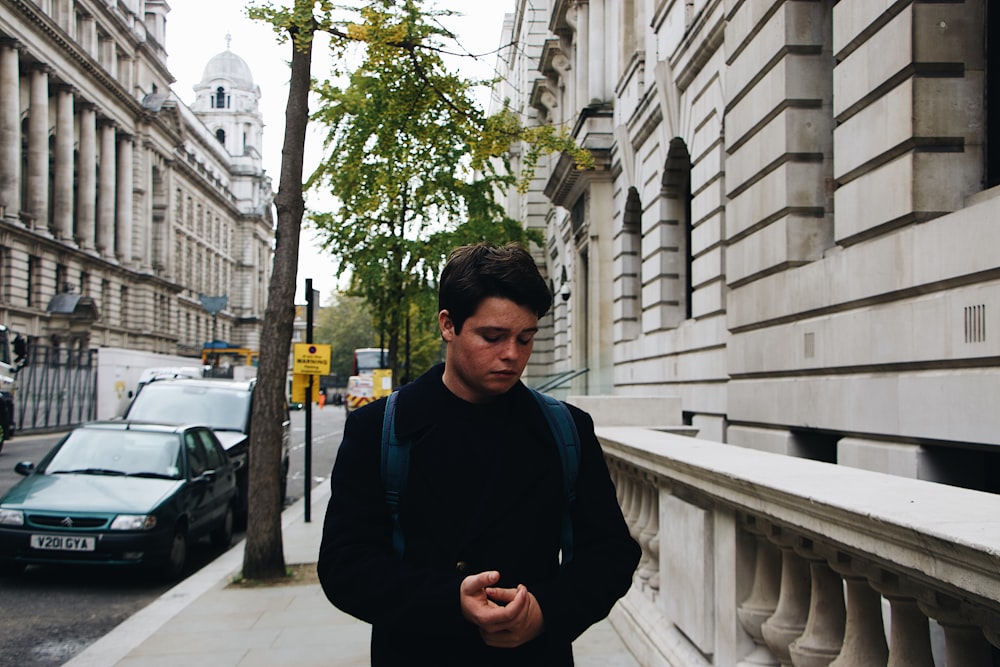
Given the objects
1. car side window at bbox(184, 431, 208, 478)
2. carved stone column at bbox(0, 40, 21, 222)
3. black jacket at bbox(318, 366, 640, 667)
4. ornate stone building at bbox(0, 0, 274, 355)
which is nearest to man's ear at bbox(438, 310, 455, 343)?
black jacket at bbox(318, 366, 640, 667)

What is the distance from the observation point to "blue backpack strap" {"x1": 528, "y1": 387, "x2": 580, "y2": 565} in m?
2.31

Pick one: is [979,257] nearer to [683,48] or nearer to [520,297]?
[520,297]

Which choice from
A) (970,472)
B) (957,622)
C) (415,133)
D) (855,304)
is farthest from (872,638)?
(415,133)

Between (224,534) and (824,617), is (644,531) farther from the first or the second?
(224,534)

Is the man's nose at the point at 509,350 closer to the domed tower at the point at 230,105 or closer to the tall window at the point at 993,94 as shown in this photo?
the tall window at the point at 993,94

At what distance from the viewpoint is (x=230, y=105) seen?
124m

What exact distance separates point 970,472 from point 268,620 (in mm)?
5152

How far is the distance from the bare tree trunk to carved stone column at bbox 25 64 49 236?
47.9m

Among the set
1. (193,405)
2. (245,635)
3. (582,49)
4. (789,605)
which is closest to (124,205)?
(582,49)

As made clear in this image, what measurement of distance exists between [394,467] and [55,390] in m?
35.7

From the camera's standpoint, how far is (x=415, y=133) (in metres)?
11.4

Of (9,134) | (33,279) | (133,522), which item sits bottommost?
(133,522)

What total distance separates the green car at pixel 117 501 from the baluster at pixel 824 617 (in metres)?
7.45

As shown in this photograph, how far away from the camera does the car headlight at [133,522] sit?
898cm
